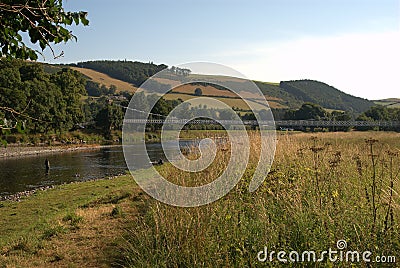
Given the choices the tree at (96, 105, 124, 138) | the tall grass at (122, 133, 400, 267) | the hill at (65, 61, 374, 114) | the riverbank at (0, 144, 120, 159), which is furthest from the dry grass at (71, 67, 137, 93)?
the tall grass at (122, 133, 400, 267)

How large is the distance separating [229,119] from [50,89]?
6580 centimetres

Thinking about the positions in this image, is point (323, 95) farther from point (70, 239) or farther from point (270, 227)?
point (270, 227)

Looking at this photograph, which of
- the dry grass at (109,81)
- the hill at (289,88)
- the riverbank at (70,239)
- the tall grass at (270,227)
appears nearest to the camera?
the tall grass at (270,227)

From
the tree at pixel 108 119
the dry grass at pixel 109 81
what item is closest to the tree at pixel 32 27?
the tree at pixel 108 119

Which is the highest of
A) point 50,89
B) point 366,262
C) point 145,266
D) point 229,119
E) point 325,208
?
point 50,89

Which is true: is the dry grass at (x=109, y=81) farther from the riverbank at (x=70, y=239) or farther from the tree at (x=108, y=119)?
the riverbank at (x=70, y=239)

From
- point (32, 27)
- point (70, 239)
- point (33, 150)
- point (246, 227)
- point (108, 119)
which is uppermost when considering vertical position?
point (32, 27)

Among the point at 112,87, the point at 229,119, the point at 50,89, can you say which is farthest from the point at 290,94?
the point at 229,119

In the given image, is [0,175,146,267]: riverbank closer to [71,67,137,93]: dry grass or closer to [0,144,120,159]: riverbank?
[0,144,120,159]: riverbank

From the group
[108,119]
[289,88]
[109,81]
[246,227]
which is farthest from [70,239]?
[289,88]

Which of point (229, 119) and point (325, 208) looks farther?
point (229, 119)

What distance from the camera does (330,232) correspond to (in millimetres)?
4832

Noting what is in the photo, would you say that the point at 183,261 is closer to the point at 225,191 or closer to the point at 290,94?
the point at 225,191

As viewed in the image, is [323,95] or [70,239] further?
[323,95]
